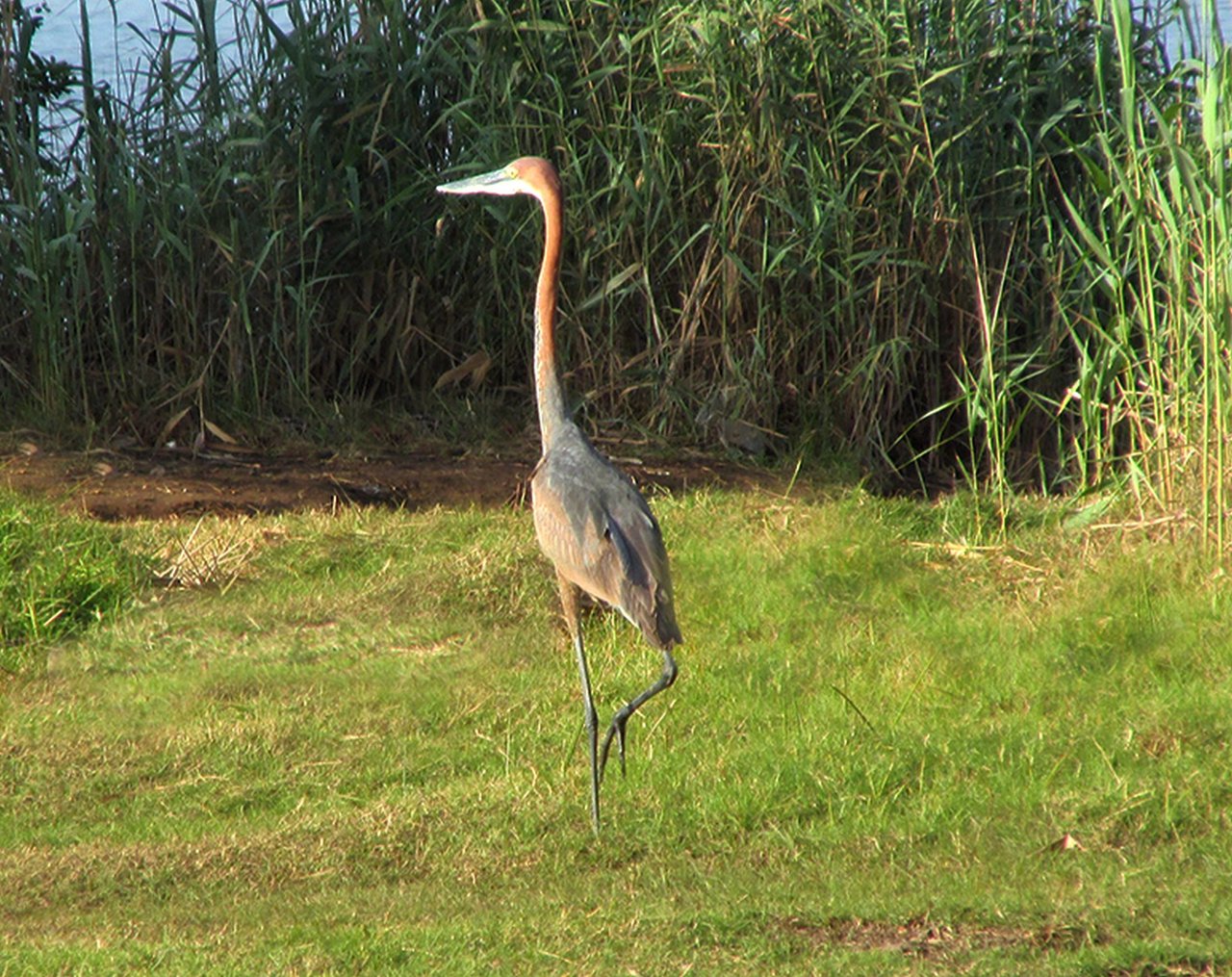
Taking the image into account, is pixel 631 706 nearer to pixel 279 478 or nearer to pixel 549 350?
pixel 549 350

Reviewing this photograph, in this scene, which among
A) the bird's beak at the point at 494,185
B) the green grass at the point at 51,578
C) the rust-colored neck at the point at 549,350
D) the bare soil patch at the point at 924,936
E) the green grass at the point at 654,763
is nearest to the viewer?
the bare soil patch at the point at 924,936

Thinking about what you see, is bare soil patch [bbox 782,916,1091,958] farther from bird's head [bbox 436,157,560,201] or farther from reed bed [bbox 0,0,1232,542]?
reed bed [bbox 0,0,1232,542]

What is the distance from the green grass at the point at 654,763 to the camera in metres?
4.30

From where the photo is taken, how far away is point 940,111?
28.3 ft

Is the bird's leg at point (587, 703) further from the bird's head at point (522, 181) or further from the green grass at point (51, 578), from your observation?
the green grass at point (51, 578)

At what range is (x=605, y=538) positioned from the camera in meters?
5.09

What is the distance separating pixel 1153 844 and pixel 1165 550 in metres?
2.03

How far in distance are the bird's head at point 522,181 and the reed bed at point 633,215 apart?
6.88 feet

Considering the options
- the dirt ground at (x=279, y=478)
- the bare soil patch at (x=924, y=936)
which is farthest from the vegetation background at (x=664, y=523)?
the dirt ground at (x=279, y=478)

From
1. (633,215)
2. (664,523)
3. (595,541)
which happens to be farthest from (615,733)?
(633,215)

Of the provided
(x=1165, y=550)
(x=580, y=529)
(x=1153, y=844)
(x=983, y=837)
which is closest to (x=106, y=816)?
(x=580, y=529)

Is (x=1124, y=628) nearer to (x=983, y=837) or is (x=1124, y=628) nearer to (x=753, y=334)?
(x=983, y=837)

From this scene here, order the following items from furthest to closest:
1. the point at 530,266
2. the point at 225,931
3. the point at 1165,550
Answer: the point at 530,266 → the point at 1165,550 → the point at 225,931

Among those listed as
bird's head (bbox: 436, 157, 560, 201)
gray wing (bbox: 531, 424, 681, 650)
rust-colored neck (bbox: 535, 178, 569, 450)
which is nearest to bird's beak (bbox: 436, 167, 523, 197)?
bird's head (bbox: 436, 157, 560, 201)
